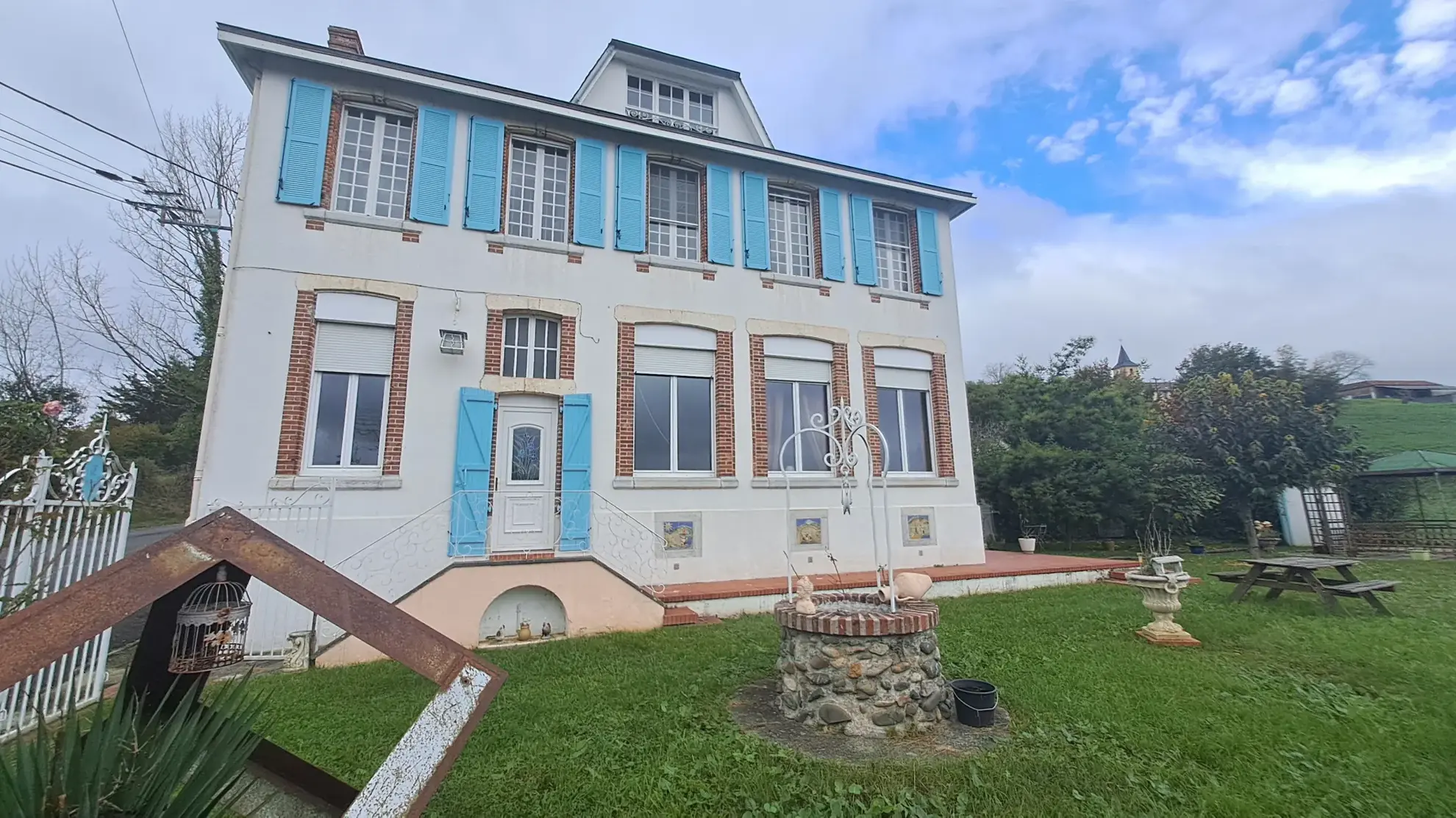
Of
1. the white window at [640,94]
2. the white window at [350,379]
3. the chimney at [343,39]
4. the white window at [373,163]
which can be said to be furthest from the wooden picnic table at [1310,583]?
the chimney at [343,39]

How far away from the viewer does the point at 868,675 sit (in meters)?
4.14

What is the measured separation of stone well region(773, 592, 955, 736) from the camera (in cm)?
410

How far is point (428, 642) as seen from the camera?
6.55 ft

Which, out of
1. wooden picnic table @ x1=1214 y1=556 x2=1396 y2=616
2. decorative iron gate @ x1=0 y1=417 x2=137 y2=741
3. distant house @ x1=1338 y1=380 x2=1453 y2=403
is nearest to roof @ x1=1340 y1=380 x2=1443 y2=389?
distant house @ x1=1338 y1=380 x2=1453 y2=403

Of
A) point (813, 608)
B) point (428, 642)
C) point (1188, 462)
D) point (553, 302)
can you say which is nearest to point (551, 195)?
point (553, 302)

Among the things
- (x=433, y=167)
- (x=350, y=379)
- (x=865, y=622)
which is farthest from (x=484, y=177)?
(x=865, y=622)

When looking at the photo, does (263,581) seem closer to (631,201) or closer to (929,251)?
(631,201)

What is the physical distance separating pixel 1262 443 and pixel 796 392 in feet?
40.2

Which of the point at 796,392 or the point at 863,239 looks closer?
the point at 796,392

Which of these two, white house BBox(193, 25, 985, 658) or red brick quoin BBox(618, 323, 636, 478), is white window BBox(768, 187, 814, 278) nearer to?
white house BBox(193, 25, 985, 658)

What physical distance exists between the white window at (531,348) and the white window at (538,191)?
4.46ft

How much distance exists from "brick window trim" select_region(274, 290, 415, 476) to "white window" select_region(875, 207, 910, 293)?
831 centimetres

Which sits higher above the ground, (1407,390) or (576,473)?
(1407,390)

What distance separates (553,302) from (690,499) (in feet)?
11.9
